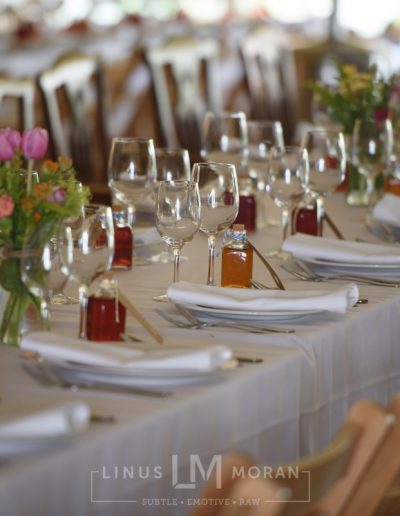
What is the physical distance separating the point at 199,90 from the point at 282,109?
132cm

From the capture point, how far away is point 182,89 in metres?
5.97

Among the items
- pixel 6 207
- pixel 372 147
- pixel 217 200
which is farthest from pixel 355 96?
pixel 6 207

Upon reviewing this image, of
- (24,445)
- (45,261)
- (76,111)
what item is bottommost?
(24,445)

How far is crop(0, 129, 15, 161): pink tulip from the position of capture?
5.48 ft

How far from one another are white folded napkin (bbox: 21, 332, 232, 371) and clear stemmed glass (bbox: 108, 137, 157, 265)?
2.94ft

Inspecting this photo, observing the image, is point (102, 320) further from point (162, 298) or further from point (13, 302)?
point (162, 298)

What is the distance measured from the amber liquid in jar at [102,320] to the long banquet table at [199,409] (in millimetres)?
81

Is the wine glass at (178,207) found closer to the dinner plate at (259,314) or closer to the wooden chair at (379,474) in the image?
the dinner plate at (259,314)

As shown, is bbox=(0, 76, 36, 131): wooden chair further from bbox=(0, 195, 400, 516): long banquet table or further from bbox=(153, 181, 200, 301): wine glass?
bbox=(153, 181, 200, 301): wine glass

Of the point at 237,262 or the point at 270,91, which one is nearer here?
the point at 237,262

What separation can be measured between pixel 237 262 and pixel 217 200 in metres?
0.12

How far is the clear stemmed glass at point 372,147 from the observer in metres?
2.96

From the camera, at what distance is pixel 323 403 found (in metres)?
1.82

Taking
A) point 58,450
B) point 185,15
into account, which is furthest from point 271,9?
point 58,450
